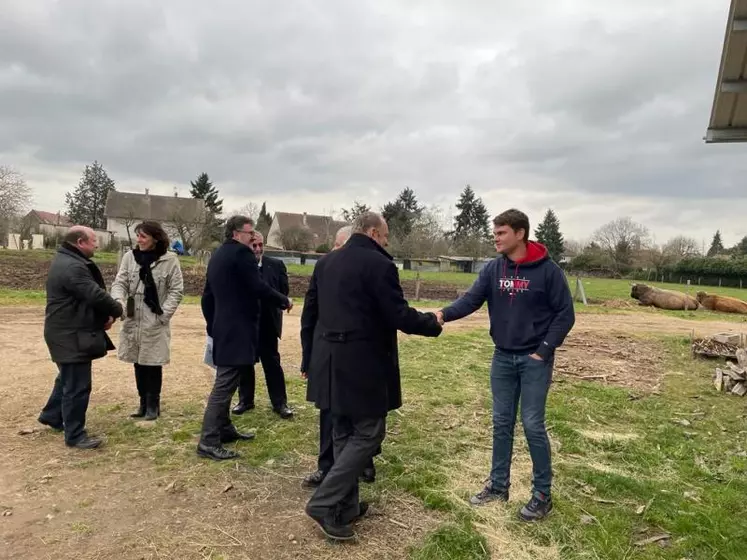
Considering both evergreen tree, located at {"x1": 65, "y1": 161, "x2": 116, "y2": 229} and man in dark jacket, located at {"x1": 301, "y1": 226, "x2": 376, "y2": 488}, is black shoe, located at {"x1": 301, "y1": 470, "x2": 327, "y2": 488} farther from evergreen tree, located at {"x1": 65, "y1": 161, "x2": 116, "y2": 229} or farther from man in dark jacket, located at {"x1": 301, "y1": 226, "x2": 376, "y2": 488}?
evergreen tree, located at {"x1": 65, "y1": 161, "x2": 116, "y2": 229}

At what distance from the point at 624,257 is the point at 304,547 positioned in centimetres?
6673

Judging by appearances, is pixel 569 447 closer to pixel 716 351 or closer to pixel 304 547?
pixel 304 547

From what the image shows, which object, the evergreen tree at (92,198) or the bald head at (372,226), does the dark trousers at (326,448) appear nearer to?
the bald head at (372,226)

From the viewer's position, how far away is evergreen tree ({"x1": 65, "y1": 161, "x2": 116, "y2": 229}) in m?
73.3

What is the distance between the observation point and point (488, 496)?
4.11 m

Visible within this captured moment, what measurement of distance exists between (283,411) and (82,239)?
2.70 m

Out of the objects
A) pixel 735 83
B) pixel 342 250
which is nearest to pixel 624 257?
pixel 735 83

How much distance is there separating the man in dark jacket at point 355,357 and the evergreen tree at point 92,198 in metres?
78.1

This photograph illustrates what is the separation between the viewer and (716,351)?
36.1ft

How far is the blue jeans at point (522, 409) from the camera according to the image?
382 cm

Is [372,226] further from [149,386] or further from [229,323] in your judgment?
[149,386]

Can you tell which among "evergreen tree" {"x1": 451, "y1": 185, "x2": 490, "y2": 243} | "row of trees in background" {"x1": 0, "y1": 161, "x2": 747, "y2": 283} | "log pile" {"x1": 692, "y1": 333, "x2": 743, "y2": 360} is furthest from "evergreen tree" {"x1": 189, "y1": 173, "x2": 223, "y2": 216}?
"log pile" {"x1": 692, "y1": 333, "x2": 743, "y2": 360}

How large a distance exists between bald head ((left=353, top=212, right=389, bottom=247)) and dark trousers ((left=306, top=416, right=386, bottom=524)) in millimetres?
1240

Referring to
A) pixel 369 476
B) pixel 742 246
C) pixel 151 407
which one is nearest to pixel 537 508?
pixel 369 476
